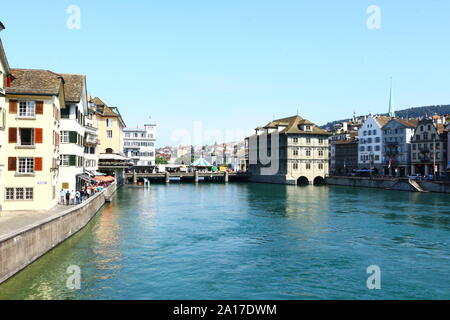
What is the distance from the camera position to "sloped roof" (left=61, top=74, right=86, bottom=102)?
48.2m

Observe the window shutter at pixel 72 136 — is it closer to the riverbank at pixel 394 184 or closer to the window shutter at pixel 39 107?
the window shutter at pixel 39 107

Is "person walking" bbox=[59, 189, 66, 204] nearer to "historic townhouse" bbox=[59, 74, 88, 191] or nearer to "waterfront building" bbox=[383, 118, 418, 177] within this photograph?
"historic townhouse" bbox=[59, 74, 88, 191]

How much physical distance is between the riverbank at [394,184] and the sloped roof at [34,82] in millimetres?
66191

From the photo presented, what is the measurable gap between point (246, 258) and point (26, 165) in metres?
21.3

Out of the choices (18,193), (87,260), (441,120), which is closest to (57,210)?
(18,193)

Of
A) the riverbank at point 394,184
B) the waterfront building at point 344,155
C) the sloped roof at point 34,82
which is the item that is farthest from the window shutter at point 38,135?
the waterfront building at point 344,155

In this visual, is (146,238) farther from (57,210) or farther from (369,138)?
(369,138)

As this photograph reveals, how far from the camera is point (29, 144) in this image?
38.1 metres

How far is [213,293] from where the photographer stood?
20516 mm

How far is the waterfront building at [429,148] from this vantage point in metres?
100

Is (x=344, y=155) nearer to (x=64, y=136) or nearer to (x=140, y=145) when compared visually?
(x=140, y=145)

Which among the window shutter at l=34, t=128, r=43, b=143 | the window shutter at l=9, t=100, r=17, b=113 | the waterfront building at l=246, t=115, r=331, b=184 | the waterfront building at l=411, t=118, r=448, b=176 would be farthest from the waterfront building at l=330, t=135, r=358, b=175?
the window shutter at l=9, t=100, r=17, b=113

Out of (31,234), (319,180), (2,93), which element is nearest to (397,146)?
(319,180)

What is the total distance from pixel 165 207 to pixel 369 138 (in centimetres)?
8383
